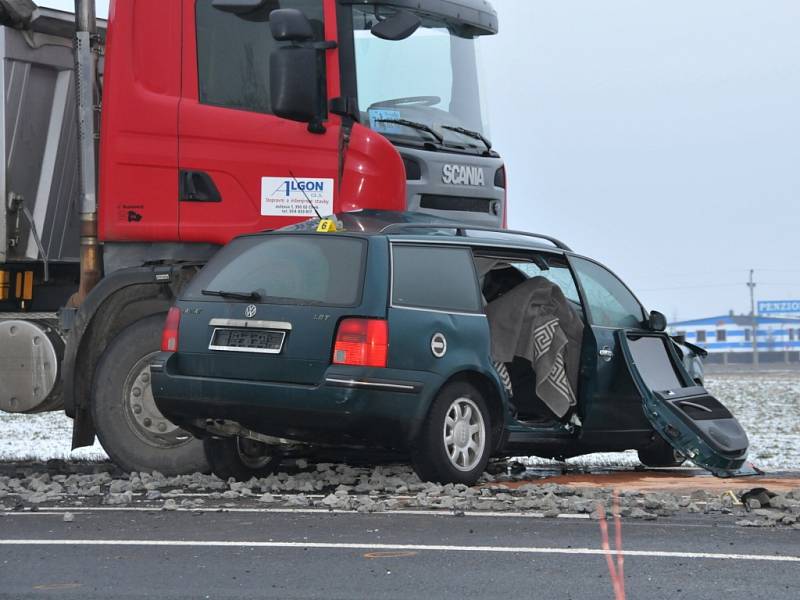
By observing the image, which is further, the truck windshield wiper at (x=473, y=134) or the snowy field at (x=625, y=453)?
the snowy field at (x=625, y=453)

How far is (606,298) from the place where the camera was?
36.0 ft

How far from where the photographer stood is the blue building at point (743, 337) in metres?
112

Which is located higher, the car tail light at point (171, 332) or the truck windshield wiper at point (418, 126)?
the truck windshield wiper at point (418, 126)

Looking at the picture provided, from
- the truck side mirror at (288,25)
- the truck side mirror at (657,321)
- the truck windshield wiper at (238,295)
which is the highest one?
the truck side mirror at (288,25)

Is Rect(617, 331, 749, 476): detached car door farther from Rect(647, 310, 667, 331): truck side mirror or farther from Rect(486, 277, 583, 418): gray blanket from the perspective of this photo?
Rect(486, 277, 583, 418): gray blanket

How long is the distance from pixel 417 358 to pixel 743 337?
111976 millimetres

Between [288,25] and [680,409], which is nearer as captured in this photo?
[288,25]

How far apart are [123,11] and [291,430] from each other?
11.9ft

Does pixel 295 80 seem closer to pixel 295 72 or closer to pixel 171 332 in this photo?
pixel 295 72

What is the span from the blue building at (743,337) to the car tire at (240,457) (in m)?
98.5

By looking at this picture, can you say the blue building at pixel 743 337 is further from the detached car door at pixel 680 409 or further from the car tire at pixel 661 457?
the detached car door at pixel 680 409

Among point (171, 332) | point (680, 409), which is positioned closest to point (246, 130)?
point (171, 332)

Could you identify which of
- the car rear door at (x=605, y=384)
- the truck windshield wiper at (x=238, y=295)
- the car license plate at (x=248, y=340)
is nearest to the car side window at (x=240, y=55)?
the truck windshield wiper at (x=238, y=295)

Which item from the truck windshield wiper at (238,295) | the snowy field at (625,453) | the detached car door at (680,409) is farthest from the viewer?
the snowy field at (625,453)
